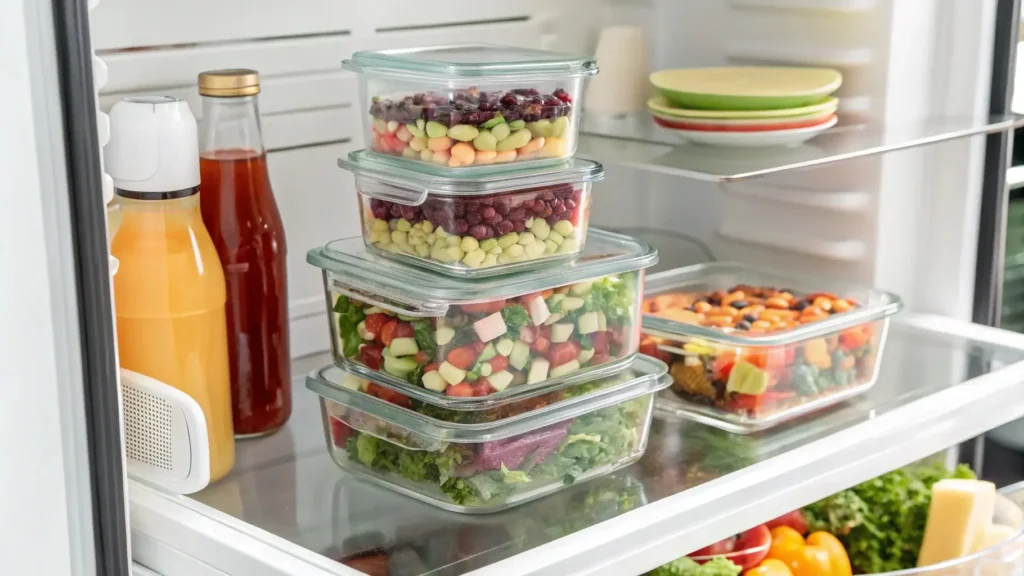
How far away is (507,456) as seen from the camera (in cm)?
100

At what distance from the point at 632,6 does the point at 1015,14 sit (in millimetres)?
500

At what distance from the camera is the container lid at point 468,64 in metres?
0.99

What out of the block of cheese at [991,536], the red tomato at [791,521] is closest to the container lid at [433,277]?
the red tomato at [791,521]

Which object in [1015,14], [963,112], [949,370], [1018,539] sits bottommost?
[1018,539]

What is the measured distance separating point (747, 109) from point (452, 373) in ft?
1.73

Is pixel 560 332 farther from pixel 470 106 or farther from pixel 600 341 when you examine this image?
pixel 470 106

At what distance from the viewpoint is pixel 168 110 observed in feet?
3.09

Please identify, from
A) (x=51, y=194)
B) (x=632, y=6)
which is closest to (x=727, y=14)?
(x=632, y=6)

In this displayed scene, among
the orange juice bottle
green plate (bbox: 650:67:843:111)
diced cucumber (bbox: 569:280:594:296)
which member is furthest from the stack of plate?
the orange juice bottle

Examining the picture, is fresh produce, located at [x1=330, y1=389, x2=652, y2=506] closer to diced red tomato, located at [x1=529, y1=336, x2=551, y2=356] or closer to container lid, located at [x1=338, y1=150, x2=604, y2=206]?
diced red tomato, located at [x1=529, y1=336, x2=551, y2=356]

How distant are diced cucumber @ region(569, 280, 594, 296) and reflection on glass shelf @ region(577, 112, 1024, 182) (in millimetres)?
168

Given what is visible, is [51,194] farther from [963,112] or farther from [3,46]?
[963,112]

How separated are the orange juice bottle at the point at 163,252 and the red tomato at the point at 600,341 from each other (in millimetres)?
331

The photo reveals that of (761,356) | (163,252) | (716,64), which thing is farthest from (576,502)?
(716,64)
